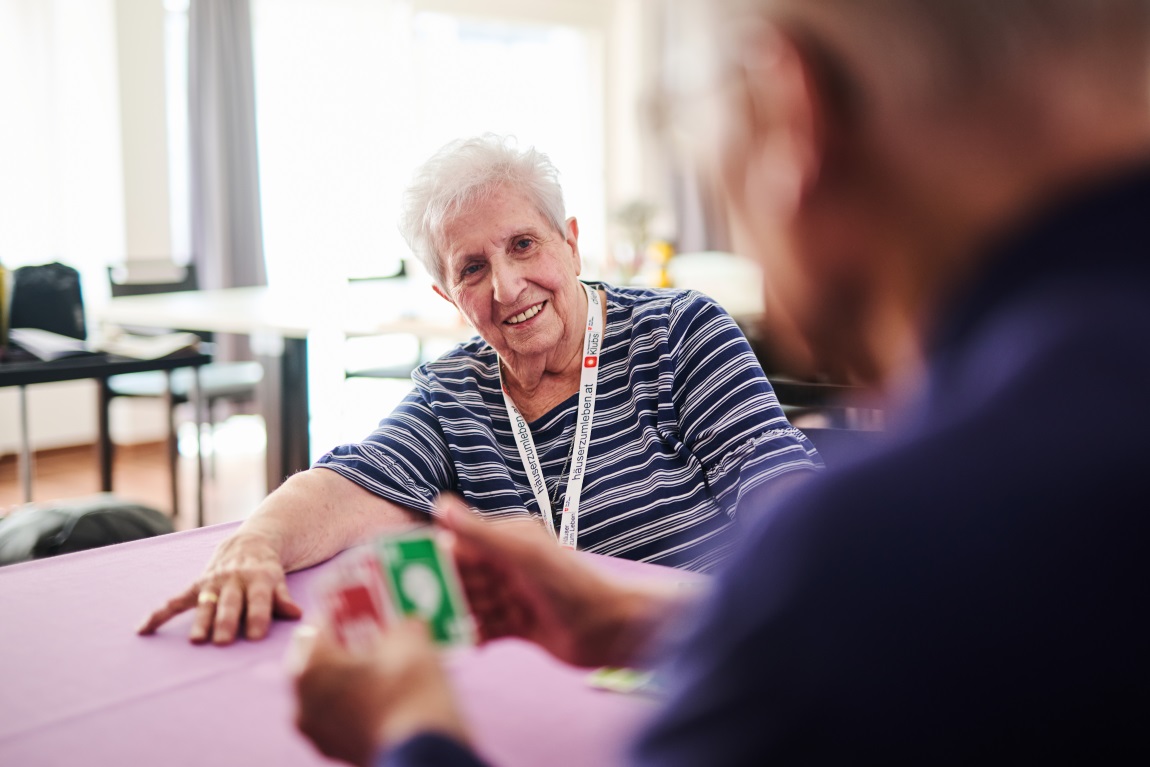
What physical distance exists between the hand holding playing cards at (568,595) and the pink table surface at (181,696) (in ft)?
0.25

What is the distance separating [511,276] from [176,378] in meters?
3.41

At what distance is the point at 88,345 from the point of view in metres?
3.54

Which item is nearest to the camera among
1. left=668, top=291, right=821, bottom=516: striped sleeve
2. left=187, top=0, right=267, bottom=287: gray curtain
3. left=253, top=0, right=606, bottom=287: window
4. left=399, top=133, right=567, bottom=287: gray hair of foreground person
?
left=668, top=291, right=821, bottom=516: striped sleeve

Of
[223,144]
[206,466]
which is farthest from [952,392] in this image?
[223,144]

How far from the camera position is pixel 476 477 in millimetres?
1756

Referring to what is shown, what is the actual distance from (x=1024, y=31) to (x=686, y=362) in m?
1.37

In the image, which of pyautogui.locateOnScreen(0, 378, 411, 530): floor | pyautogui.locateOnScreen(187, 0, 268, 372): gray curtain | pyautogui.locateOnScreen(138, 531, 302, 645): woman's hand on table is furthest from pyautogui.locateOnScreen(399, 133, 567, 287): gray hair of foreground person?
pyautogui.locateOnScreen(187, 0, 268, 372): gray curtain

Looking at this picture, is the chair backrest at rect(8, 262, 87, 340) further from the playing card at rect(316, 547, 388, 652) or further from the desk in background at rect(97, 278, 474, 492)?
the playing card at rect(316, 547, 388, 652)

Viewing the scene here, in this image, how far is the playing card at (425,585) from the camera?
742 mm

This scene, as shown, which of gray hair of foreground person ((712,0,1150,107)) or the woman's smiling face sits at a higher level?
gray hair of foreground person ((712,0,1150,107))

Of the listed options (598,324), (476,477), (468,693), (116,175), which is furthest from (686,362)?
(116,175)

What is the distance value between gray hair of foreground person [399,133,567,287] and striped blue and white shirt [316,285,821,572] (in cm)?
26

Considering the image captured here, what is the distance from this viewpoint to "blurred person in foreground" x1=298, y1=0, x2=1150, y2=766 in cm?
39

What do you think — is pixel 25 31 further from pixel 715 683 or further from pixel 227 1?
pixel 715 683
